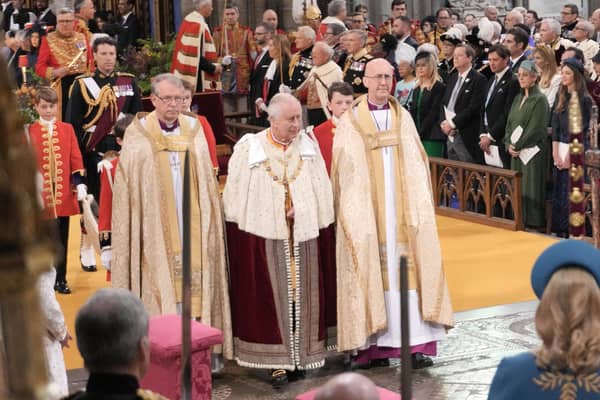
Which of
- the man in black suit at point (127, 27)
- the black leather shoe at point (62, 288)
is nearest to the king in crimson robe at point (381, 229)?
the black leather shoe at point (62, 288)

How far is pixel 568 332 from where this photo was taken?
262cm

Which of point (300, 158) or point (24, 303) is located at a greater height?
point (24, 303)

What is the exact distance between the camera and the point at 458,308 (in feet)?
28.4

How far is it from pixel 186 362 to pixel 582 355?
4.42ft

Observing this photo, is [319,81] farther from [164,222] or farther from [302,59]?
[164,222]

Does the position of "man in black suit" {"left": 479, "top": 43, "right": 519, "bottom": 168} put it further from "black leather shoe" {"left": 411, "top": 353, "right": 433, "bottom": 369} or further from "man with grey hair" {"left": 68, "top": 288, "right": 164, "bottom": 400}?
"man with grey hair" {"left": 68, "top": 288, "right": 164, "bottom": 400}

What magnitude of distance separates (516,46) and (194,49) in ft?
16.5

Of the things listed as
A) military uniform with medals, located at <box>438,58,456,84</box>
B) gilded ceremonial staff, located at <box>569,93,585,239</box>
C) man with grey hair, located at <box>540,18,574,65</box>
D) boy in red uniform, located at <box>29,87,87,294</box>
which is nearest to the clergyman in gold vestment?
boy in red uniform, located at <box>29,87,87,294</box>

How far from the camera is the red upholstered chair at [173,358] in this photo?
5.43 meters

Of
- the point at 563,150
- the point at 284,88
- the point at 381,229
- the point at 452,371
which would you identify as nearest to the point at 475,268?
the point at 563,150

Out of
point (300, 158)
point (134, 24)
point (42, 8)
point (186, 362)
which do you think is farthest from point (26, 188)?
point (42, 8)

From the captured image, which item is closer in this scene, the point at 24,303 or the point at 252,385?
the point at 24,303

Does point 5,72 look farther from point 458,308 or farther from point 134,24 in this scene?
point 134,24

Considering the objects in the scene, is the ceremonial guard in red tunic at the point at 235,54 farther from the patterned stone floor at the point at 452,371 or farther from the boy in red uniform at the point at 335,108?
the patterned stone floor at the point at 452,371
